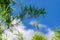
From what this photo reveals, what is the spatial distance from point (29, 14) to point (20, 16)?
29cm

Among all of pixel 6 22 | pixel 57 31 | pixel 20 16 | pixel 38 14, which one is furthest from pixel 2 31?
pixel 57 31

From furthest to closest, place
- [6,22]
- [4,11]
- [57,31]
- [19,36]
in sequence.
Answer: [57,31] < [19,36] < [6,22] < [4,11]

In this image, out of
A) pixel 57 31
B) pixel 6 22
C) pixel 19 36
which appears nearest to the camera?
pixel 6 22

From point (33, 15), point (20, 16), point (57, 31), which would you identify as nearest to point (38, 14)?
point (33, 15)

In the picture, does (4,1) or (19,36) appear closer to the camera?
(4,1)

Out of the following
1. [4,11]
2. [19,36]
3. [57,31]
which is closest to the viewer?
[4,11]

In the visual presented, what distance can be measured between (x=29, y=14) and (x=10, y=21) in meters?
0.64

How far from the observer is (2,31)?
5.95 metres

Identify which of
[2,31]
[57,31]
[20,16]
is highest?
[57,31]

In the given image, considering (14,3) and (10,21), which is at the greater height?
(14,3)

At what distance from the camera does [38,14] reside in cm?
632

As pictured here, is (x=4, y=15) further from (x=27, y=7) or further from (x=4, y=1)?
(x=27, y=7)

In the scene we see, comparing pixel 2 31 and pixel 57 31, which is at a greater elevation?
pixel 57 31

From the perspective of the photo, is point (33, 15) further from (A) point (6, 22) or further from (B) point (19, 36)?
(B) point (19, 36)
